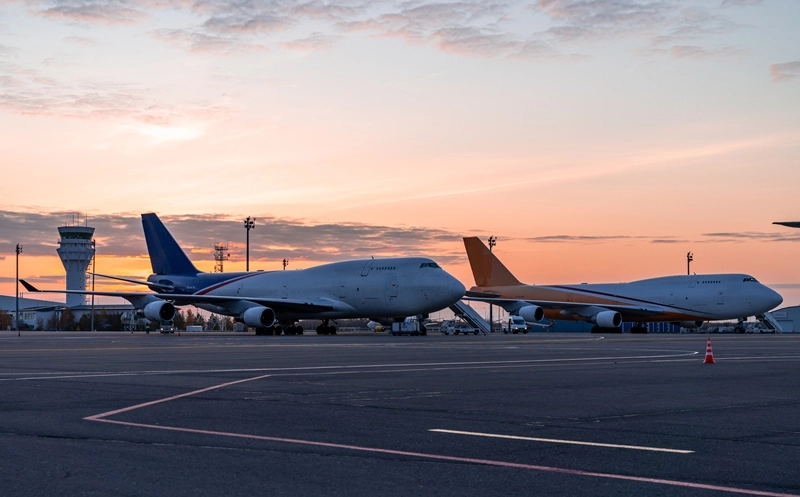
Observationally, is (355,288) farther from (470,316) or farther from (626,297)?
(626,297)

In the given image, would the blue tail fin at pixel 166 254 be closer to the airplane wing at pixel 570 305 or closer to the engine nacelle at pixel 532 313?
the airplane wing at pixel 570 305

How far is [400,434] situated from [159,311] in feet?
166

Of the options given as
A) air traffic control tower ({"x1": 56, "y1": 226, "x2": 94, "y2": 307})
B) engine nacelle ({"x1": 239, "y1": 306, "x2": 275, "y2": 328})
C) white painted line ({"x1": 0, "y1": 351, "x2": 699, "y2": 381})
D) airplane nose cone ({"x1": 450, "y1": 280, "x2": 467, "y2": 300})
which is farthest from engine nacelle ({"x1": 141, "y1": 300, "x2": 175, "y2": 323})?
air traffic control tower ({"x1": 56, "y1": 226, "x2": 94, "y2": 307})

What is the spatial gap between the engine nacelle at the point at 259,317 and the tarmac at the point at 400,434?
40.2 metres

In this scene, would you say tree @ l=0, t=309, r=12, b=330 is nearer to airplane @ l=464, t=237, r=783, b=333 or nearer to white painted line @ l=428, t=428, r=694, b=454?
airplane @ l=464, t=237, r=783, b=333

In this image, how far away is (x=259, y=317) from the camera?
5719cm

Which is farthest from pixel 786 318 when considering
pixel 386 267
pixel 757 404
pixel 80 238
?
pixel 80 238

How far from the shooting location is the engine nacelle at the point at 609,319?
70.8 metres

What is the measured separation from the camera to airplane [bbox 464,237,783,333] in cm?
6556

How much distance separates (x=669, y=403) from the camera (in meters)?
12.0

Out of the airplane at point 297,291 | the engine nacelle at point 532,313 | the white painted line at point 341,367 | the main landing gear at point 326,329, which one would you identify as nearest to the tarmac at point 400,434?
the white painted line at point 341,367

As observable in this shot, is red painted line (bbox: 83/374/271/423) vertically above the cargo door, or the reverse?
the cargo door

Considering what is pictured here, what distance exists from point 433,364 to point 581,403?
9.00m

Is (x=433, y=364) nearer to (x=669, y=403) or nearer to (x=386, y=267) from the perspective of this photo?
(x=669, y=403)
